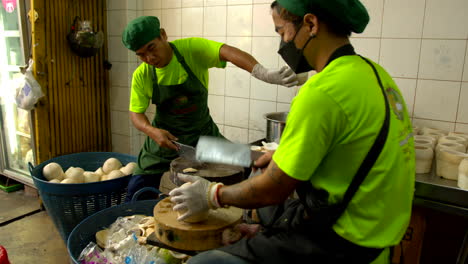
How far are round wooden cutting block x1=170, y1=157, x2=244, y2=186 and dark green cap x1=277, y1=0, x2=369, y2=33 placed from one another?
105 centimetres

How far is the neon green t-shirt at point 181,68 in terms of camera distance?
241cm

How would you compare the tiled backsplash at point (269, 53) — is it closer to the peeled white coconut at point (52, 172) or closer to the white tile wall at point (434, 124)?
the white tile wall at point (434, 124)

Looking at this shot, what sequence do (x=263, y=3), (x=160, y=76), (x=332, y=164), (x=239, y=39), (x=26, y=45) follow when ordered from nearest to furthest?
(x=332, y=164) < (x=160, y=76) < (x=263, y=3) < (x=239, y=39) < (x=26, y=45)

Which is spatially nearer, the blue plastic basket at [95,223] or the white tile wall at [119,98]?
the blue plastic basket at [95,223]

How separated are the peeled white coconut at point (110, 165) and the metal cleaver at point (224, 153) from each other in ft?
4.44

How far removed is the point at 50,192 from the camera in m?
2.44

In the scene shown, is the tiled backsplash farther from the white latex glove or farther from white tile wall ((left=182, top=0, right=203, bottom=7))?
the white latex glove

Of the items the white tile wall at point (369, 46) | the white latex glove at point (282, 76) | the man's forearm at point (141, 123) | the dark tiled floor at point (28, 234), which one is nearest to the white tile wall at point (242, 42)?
the white latex glove at point (282, 76)

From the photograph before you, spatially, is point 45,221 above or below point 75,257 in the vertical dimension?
below

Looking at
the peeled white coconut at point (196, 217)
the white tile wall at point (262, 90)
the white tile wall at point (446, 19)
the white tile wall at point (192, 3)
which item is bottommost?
the peeled white coconut at point (196, 217)

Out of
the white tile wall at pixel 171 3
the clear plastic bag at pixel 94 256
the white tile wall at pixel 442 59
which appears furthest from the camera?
the white tile wall at pixel 171 3

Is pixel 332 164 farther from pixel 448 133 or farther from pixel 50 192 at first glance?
pixel 50 192

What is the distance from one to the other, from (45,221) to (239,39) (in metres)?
2.26

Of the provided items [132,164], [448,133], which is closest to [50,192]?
[132,164]
